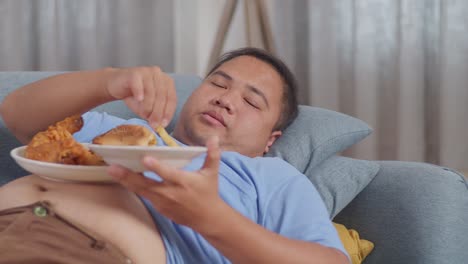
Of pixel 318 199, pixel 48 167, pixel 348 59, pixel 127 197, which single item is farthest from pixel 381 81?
pixel 48 167

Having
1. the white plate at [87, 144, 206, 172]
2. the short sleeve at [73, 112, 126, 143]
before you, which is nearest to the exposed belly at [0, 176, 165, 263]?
the white plate at [87, 144, 206, 172]

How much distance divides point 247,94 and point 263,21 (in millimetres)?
1061

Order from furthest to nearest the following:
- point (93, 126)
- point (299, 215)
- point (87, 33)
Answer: point (87, 33), point (93, 126), point (299, 215)

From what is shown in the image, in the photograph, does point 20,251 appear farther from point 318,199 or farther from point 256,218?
point 318,199

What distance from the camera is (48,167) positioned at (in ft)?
2.95

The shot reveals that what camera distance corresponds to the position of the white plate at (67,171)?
2.95 ft

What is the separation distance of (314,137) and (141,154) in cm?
97

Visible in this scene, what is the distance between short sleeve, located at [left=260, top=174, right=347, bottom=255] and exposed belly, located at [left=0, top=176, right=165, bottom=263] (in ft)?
0.80

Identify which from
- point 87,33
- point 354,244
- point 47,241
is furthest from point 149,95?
point 87,33

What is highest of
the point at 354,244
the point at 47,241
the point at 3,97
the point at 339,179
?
the point at 3,97

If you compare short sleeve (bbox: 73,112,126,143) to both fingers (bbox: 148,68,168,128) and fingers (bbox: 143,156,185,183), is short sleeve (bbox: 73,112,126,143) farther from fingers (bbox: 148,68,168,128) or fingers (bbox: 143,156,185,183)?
fingers (bbox: 143,156,185,183)

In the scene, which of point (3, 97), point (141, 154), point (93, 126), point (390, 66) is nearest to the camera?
point (141, 154)

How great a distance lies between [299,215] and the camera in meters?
1.15

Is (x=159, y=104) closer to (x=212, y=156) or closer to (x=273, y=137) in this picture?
(x=212, y=156)
